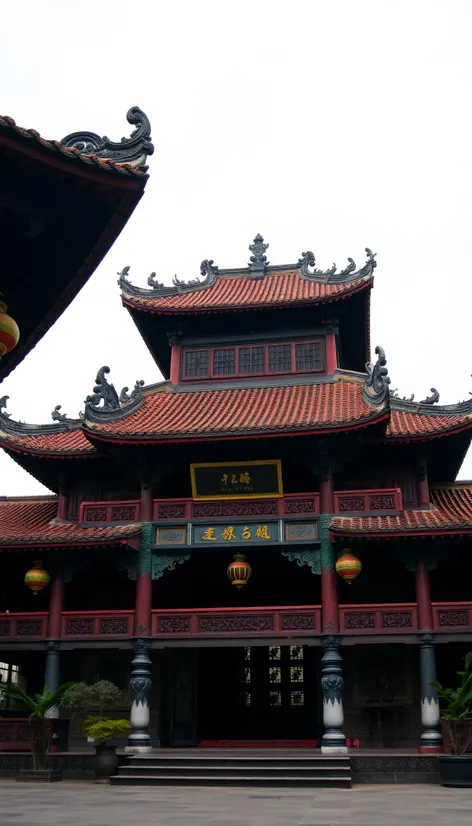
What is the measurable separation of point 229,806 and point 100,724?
4.44 meters

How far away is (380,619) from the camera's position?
59.4ft

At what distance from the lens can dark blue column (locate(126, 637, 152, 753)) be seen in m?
18.1

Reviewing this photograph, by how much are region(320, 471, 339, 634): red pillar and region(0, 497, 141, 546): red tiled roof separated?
4308 millimetres

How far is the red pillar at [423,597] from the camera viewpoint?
17938 millimetres

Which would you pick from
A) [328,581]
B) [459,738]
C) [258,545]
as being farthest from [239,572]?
[459,738]

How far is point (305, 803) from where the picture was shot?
512 inches

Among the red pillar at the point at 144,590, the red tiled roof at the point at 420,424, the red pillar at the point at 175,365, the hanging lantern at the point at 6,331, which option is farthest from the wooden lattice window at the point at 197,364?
the hanging lantern at the point at 6,331

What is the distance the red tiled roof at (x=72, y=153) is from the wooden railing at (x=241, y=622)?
524 inches

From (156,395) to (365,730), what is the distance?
10334 millimetres

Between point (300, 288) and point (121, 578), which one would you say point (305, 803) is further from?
point (300, 288)

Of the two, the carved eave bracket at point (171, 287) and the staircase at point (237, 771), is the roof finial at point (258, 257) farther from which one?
the staircase at point (237, 771)

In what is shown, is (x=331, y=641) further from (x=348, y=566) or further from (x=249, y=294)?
(x=249, y=294)

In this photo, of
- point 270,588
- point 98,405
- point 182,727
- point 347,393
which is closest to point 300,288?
point 347,393

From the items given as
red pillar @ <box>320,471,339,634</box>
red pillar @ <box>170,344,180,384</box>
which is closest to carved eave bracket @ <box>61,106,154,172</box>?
red pillar @ <box>320,471,339,634</box>
